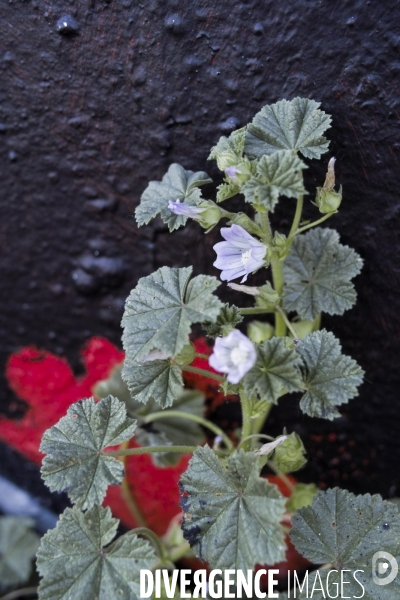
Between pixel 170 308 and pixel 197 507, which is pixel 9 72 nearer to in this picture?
pixel 170 308

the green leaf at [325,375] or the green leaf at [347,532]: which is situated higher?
the green leaf at [325,375]

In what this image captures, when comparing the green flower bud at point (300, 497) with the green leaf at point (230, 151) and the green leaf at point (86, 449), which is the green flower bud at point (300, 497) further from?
the green leaf at point (230, 151)

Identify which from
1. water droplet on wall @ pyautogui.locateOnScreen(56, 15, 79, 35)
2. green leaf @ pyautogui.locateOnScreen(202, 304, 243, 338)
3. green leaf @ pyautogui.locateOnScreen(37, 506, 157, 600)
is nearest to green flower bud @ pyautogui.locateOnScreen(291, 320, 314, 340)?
green leaf @ pyautogui.locateOnScreen(202, 304, 243, 338)

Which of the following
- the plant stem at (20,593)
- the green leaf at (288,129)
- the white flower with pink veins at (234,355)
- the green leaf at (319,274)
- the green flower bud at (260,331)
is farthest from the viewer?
the plant stem at (20,593)

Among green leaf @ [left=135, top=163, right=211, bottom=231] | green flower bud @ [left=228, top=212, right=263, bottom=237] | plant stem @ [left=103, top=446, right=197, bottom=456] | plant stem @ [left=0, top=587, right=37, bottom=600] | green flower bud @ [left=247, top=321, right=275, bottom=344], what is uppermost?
green leaf @ [left=135, top=163, right=211, bottom=231]

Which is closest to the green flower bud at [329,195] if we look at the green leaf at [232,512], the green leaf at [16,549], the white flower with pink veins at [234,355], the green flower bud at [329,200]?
the green flower bud at [329,200]

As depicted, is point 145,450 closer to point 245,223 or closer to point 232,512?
point 232,512

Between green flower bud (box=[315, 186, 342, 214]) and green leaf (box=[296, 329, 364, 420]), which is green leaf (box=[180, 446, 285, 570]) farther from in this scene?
green flower bud (box=[315, 186, 342, 214])
